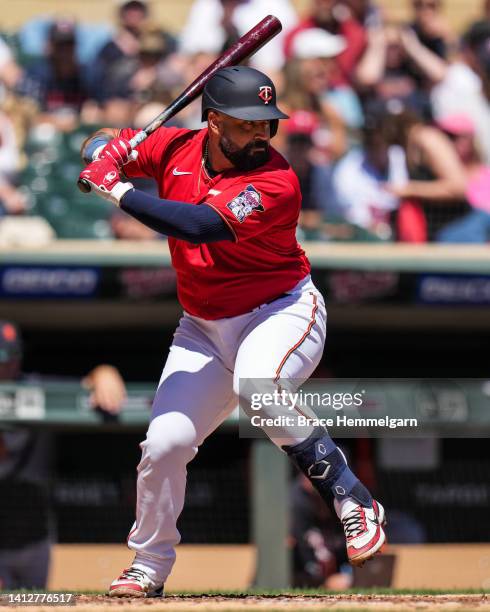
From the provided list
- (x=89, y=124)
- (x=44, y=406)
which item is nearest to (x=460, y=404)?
(x=44, y=406)

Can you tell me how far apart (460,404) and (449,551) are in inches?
33.6

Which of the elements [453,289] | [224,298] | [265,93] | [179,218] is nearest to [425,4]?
[453,289]

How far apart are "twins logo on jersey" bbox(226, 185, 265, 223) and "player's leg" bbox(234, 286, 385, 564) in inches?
15.5

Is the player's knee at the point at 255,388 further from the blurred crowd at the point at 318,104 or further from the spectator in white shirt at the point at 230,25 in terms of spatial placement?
the spectator in white shirt at the point at 230,25

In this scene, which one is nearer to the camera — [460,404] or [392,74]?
[460,404]

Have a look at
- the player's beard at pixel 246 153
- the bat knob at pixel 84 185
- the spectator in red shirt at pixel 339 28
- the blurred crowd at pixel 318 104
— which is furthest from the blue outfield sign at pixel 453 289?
the bat knob at pixel 84 185

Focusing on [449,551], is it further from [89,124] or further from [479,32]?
[479,32]

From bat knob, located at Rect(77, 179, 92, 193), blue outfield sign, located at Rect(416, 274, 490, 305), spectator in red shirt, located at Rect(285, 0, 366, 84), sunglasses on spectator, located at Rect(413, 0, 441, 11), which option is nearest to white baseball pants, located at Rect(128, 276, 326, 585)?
bat knob, located at Rect(77, 179, 92, 193)

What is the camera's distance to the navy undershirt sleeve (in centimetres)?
369

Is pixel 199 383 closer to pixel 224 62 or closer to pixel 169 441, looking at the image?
pixel 169 441

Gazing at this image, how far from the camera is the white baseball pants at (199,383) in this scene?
12.8ft

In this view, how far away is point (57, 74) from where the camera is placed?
8148mm

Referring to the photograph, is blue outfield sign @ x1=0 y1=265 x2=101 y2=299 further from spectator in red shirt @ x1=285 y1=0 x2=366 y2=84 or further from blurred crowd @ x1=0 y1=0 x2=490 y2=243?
spectator in red shirt @ x1=285 y1=0 x2=366 y2=84

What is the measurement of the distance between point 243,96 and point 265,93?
3.3 inches
